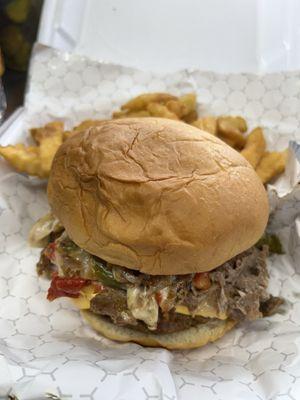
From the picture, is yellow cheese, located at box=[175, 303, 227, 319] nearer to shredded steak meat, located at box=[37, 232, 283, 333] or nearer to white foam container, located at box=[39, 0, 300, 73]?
shredded steak meat, located at box=[37, 232, 283, 333]

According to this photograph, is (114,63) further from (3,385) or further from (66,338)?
(3,385)

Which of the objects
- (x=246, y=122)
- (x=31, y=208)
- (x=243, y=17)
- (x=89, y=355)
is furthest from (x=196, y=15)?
(x=89, y=355)

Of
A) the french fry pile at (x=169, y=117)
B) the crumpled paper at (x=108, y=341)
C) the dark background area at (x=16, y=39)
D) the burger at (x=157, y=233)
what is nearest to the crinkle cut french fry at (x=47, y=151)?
the french fry pile at (x=169, y=117)

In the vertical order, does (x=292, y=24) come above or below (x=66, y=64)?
above

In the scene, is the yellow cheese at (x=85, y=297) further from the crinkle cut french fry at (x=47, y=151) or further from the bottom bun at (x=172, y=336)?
the crinkle cut french fry at (x=47, y=151)

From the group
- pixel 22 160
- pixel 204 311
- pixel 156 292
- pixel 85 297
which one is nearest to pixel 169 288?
pixel 156 292

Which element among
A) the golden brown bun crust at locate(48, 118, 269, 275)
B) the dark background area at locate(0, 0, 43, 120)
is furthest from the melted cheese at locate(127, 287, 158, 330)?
the dark background area at locate(0, 0, 43, 120)
